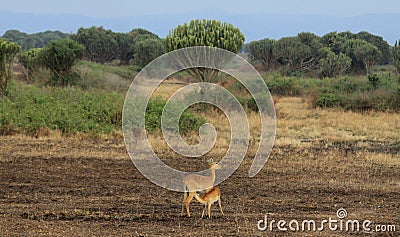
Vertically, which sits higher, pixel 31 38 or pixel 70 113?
pixel 31 38

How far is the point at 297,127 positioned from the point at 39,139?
25.1 ft

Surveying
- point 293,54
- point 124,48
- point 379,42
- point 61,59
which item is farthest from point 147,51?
point 379,42

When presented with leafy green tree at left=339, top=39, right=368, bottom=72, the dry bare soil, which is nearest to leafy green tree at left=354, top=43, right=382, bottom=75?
leafy green tree at left=339, top=39, right=368, bottom=72

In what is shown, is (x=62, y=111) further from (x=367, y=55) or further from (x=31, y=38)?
(x=31, y=38)

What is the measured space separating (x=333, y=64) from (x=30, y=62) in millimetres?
22211

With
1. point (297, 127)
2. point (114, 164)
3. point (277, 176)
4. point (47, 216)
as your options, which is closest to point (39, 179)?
point (114, 164)

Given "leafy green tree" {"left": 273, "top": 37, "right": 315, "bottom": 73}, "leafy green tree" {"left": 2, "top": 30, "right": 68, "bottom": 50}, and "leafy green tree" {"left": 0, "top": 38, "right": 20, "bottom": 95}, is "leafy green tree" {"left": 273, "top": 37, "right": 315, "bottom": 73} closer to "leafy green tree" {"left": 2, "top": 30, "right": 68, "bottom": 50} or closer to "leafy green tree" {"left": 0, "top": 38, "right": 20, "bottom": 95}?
"leafy green tree" {"left": 0, "top": 38, "right": 20, "bottom": 95}

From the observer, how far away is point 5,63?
18.1 meters

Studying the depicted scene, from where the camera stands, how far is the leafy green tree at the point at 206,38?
71.3ft

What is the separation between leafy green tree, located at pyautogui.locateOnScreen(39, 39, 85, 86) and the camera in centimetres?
2459

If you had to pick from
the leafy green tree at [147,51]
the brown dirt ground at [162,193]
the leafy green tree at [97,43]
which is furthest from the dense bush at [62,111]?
the leafy green tree at [97,43]

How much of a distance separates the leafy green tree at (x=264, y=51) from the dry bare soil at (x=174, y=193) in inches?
1288

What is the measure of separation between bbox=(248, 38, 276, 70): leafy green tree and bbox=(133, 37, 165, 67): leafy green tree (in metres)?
8.16

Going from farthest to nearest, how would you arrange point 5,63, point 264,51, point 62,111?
1. point 264,51
2. point 5,63
3. point 62,111
